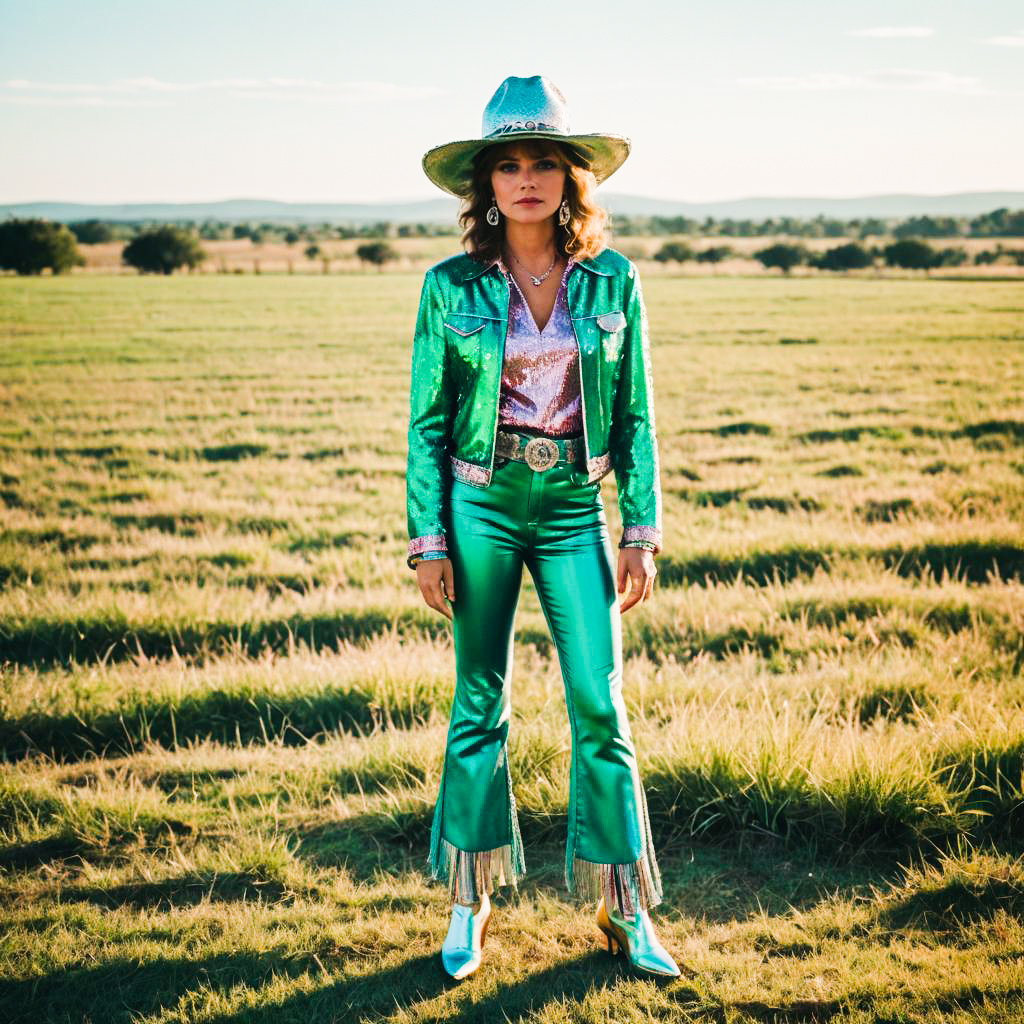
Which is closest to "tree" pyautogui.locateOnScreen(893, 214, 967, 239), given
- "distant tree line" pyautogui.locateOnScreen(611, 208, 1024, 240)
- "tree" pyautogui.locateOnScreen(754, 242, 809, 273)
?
"distant tree line" pyautogui.locateOnScreen(611, 208, 1024, 240)

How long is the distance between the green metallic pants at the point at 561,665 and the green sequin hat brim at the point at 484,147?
986 mm

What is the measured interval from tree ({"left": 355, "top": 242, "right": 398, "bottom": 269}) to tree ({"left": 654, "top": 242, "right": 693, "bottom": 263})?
88.0ft

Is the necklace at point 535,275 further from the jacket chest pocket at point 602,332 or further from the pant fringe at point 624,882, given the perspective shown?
the pant fringe at point 624,882

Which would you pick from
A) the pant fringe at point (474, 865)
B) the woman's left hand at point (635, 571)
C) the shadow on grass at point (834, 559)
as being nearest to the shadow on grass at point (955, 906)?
the pant fringe at point (474, 865)

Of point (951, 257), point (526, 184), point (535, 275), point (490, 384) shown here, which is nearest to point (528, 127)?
point (526, 184)

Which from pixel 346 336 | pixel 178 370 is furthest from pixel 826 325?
pixel 178 370

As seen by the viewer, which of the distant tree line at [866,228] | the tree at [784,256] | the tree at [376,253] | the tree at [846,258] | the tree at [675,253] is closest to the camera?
the tree at [846,258]

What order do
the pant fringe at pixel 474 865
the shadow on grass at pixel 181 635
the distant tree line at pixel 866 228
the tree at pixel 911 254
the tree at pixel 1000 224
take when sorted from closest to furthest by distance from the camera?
the pant fringe at pixel 474 865 < the shadow on grass at pixel 181 635 < the tree at pixel 911 254 < the tree at pixel 1000 224 < the distant tree line at pixel 866 228

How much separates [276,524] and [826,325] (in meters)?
26.1

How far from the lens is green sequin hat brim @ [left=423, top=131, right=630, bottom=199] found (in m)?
2.66

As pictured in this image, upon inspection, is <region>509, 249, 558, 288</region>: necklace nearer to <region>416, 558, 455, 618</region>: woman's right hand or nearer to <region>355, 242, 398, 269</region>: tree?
<region>416, 558, 455, 618</region>: woman's right hand

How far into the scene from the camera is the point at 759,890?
3.27 m

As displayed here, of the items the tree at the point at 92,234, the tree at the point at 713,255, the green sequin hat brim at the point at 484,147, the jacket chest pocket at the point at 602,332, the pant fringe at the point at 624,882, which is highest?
the tree at the point at 92,234

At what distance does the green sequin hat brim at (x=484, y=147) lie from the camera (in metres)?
2.66
